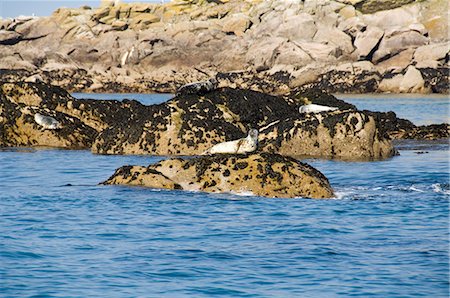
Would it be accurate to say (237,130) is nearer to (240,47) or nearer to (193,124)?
(193,124)

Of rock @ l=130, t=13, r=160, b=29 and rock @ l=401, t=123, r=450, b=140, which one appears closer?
rock @ l=401, t=123, r=450, b=140

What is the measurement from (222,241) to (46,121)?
13.3m

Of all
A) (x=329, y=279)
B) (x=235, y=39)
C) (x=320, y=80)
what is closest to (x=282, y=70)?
(x=320, y=80)

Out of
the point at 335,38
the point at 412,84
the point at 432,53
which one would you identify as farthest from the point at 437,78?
the point at 335,38

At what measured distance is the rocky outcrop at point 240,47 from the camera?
65938 mm

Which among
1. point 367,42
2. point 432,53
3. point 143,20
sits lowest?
point 432,53

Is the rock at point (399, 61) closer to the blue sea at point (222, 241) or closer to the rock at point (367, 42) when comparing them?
the rock at point (367, 42)

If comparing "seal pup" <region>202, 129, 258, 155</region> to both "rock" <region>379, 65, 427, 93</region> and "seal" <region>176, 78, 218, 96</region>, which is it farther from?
"rock" <region>379, 65, 427, 93</region>

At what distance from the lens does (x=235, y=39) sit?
273 feet

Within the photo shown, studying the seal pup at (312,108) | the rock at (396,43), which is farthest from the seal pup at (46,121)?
the rock at (396,43)

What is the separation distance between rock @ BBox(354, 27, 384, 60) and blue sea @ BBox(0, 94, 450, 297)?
56.9 meters

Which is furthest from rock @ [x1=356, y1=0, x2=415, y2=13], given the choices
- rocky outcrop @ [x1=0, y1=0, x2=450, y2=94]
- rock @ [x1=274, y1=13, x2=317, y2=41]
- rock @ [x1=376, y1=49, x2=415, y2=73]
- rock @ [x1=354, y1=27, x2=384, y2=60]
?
rock @ [x1=376, y1=49, x2=415, y2=73]

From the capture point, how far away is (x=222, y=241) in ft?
33.7

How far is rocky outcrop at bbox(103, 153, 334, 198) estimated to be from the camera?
1338 centimetres
